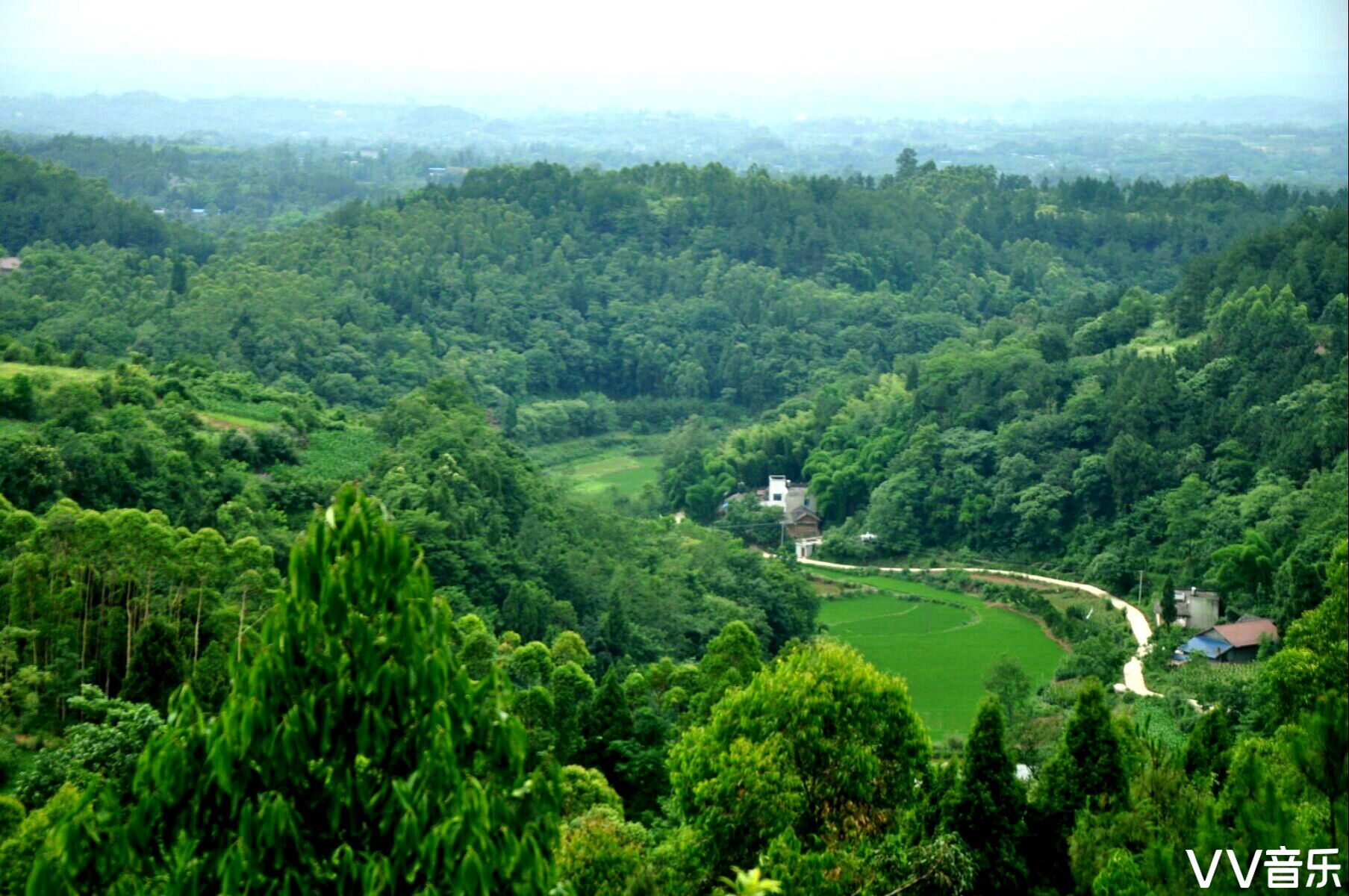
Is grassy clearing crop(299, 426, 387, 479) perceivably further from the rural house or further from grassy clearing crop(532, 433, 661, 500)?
the rural house

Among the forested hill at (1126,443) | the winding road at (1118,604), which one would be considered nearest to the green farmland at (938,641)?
the winding road at (1118,604)

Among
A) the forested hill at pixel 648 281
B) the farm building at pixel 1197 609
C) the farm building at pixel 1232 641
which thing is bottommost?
the farm building at pixel 1197 609

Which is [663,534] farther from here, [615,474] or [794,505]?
[615,474]

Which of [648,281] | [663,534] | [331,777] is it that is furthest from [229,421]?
[648,281]

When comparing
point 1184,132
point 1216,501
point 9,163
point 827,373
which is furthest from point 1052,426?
point 1184,132

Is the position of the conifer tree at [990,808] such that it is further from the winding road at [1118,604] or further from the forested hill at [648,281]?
the forested hill at [648,281]

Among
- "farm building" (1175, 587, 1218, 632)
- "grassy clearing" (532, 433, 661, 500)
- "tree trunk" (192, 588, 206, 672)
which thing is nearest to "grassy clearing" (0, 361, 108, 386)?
"tree trunk" (192, 588, 206, 672)

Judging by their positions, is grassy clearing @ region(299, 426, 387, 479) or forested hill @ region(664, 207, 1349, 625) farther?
forested hill @ region(664, 207, 1349, 625)

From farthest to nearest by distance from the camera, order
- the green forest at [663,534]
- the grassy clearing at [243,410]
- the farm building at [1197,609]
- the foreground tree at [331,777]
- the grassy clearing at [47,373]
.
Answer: the grassy clearing at [243,410] → the farm building at [1197,609] → the grassy clearing at [47,373] → the green forest at [663,534] → the foreground tree at [331,777]
